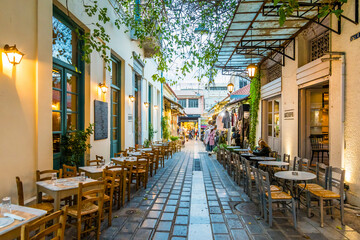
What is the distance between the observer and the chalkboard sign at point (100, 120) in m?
7.05

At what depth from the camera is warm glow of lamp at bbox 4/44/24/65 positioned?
12.4ft

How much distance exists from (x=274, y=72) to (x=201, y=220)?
7.71 m

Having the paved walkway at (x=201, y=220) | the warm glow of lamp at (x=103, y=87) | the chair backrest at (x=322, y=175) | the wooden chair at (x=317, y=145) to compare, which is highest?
the warm glow of lamp at (x=103, y=87)

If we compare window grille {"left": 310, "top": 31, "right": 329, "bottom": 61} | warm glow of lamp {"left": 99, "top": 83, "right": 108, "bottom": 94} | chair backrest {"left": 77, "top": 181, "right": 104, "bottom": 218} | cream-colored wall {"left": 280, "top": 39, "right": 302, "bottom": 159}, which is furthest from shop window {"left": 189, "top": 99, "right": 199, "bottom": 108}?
chair backrest {"left": 77, "top": 181, "right": 104, "bottom": 218}

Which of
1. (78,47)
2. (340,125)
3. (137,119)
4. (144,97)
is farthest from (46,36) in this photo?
(144,97)

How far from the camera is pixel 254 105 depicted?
11828 millimetres

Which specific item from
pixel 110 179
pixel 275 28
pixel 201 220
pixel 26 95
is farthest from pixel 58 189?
pixel 275 28

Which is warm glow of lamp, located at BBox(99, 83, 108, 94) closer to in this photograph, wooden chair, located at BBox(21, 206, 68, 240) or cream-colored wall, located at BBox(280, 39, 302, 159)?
wooden chair, located at BBox(21, 206, 68, 240)

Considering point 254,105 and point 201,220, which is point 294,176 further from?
point 254,105

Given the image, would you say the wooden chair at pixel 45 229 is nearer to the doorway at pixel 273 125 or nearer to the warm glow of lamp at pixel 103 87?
the warm glow of lamp at pixel 103 87

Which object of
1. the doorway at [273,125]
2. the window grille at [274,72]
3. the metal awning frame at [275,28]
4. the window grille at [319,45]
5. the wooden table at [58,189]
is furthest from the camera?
the doorway at [273,125]

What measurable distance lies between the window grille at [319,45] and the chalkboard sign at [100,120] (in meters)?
6.52

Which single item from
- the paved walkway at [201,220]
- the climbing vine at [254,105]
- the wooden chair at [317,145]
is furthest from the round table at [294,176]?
the climbing vine at [254,105]

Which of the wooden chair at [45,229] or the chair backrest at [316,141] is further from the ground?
the chair backrest at [316,141]
